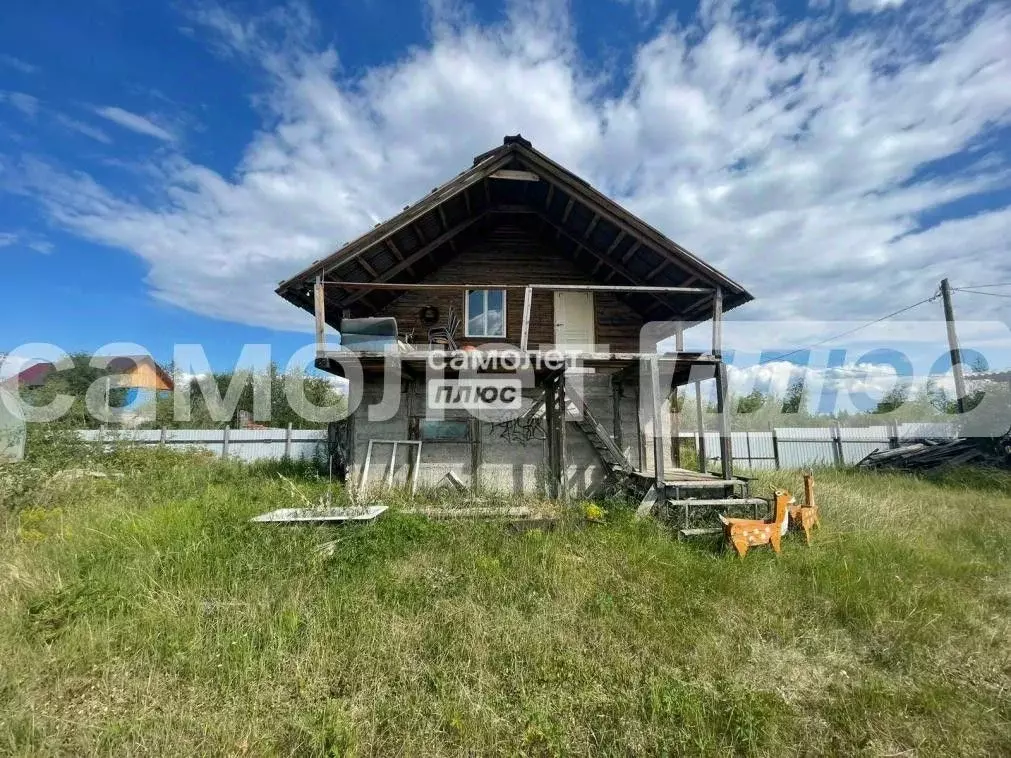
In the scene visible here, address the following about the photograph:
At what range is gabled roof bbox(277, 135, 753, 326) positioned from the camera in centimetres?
873

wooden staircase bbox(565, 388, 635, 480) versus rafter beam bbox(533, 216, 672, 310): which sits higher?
rafter beam bbox(533, 216, 672, 310)

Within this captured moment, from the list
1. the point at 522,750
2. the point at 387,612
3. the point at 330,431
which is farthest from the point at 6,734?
the point at 330,431

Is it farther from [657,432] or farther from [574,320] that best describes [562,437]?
[574,320]

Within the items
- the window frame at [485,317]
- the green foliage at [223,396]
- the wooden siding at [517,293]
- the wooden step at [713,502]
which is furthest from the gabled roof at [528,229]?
the green foliage at [223,396]

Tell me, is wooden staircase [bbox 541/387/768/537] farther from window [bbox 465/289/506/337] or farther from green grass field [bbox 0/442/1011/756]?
window [bbox 465/289/506/337]

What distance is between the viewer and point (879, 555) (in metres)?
6.05

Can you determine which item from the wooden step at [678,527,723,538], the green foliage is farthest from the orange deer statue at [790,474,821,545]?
the green foliage

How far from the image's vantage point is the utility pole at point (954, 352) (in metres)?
15.1

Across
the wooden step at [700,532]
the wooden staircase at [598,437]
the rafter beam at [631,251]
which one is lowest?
the wooden step at [700,532]

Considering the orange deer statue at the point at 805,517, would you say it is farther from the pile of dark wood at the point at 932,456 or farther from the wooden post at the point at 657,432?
the pile of dark wood at the point at 932,456

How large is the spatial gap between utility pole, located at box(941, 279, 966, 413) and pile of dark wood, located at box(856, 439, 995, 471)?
136 centimetres

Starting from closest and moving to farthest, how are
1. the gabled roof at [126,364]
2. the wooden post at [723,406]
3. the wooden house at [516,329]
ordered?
the wooden post at [723,406] → the wooden house at [516,329] → the gabled roof at [126,364]

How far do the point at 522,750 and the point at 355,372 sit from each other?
725cm

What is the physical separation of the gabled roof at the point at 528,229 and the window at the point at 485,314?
Answer: 1.35 meters
